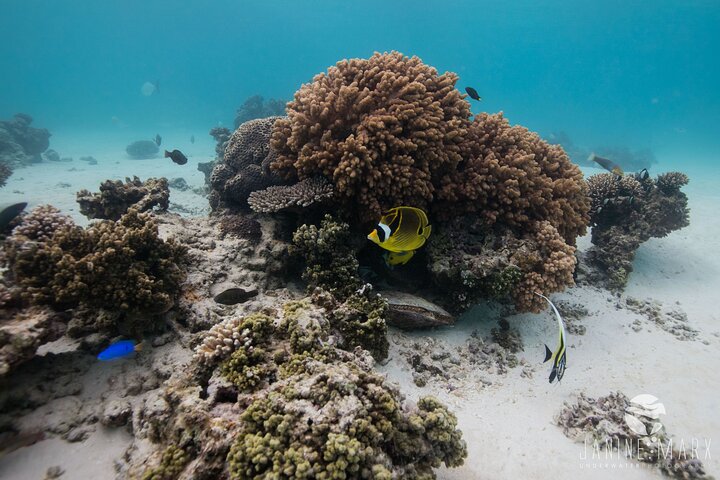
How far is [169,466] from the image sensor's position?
204cm

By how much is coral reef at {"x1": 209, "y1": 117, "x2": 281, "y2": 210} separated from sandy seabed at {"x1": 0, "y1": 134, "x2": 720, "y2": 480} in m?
2.72

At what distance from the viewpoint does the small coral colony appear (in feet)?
6.94

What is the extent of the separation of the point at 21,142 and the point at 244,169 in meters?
28.4

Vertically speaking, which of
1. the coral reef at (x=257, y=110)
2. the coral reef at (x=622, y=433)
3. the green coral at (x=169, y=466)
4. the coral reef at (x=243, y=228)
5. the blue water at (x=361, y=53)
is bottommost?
the green coral at (x=169, y=466)

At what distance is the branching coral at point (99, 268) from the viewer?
9.50 ft

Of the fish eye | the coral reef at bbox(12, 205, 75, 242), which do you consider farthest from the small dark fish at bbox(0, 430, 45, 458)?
the fish eye

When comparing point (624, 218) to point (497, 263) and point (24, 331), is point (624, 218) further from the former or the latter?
point (24, 331)

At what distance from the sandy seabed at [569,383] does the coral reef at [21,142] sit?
2585cm

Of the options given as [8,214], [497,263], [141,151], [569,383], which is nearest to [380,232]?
[497,263]

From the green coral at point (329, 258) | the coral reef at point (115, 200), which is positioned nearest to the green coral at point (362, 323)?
the green coral at point (329, 258)

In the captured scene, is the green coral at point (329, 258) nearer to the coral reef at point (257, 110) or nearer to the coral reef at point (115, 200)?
the coral reef at point (115, 200)

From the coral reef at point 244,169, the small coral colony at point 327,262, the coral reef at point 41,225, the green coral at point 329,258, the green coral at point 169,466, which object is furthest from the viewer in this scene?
the coral reef at point 244,169

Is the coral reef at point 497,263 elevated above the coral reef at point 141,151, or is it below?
below

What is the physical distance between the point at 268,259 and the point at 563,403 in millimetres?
3951
